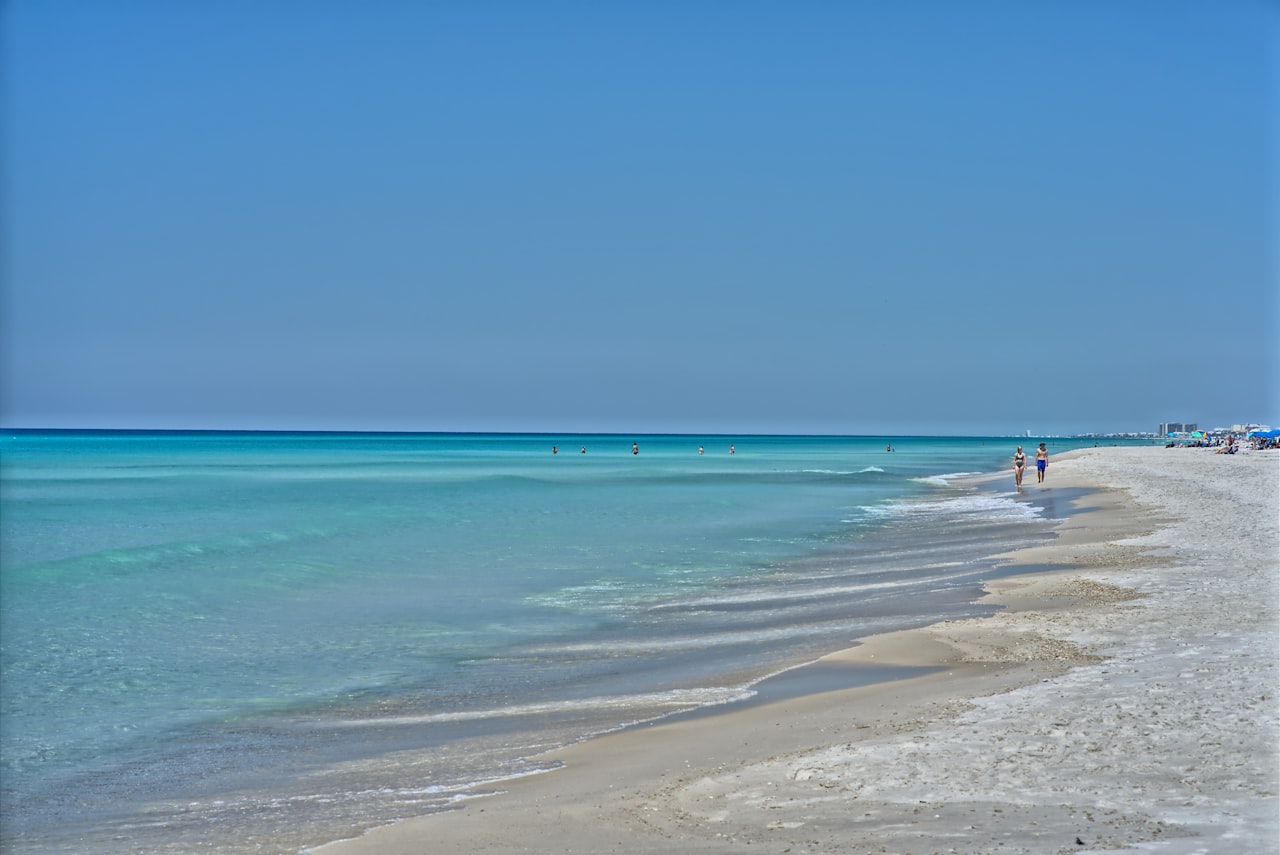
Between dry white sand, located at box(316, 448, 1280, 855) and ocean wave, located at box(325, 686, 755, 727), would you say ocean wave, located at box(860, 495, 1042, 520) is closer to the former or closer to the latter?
dry white sand, located at box(316, 448, 1280, 855)

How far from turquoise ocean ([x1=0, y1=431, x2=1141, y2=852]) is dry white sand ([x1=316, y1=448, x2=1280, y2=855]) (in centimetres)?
97

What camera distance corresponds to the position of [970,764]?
766cm

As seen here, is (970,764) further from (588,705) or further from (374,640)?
(374,640)

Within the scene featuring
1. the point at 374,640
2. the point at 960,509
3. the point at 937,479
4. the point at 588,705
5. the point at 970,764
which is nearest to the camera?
the point at 970,764

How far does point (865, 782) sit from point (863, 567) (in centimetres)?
1537

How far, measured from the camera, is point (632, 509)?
4378cm

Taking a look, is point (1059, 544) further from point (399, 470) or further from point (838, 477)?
point (399, 470)

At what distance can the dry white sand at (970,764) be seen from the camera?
21.2 ft

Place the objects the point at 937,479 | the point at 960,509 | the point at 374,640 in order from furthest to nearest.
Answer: the point at 937,479 → the point at 960,509 → the point at 374,640

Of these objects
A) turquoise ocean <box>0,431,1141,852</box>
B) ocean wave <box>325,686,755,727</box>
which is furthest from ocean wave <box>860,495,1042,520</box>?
ocean wave <box>325,686,755,727</box>

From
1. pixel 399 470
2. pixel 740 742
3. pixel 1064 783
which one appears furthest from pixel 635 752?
pixel 399 470

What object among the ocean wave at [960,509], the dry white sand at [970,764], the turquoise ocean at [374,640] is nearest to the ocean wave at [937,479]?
the ocean wave at [960,509]

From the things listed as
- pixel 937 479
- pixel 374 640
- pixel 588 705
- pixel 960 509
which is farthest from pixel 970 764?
pixel 937 479

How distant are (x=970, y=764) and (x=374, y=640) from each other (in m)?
10.0
